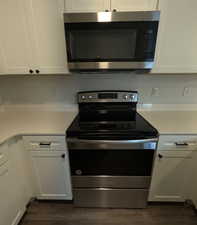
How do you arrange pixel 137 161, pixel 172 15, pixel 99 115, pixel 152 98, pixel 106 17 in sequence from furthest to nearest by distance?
pixel 152 98 < pixel 99 115 < pixel 137 161 < pixel 172 15 < pixel 106 17

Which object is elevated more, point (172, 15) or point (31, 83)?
point (172, 15)

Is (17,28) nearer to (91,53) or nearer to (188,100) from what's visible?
(91,53)

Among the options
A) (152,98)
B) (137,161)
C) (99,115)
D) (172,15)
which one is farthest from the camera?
(152,98)

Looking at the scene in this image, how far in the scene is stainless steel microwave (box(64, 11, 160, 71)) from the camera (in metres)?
1.18

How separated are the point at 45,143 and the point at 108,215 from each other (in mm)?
1027

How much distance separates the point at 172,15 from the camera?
4.21ft

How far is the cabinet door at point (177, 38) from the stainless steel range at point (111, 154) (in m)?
0.47

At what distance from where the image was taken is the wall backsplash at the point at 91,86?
1767 millimetres

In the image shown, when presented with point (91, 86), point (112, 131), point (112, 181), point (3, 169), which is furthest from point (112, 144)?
point (3, 169)

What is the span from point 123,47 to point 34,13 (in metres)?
0.87

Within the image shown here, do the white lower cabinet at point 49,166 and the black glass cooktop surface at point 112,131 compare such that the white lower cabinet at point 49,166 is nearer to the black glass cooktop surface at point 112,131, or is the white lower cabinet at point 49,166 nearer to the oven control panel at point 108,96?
the black glass cooktop surface at point 112,131

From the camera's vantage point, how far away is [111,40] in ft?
4.11

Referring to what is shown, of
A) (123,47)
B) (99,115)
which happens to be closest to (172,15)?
(123,47)

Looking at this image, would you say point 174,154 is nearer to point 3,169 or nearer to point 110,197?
point 110,197
